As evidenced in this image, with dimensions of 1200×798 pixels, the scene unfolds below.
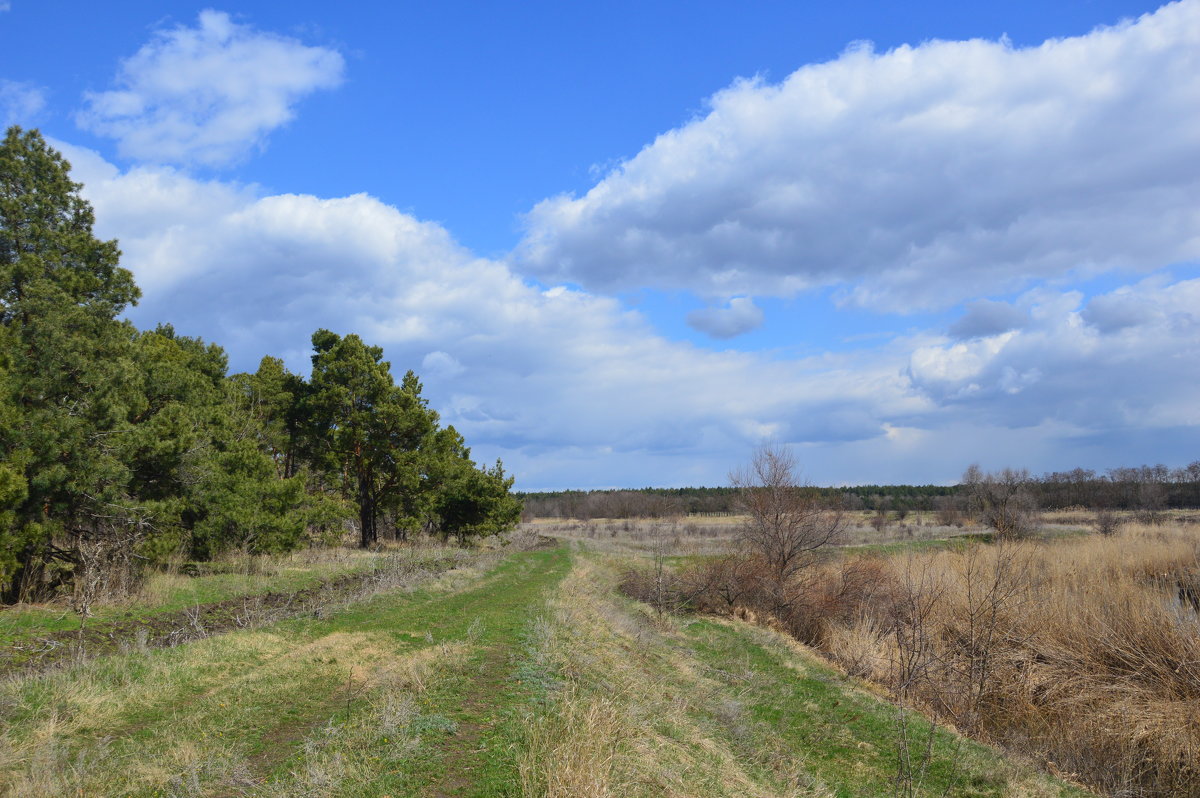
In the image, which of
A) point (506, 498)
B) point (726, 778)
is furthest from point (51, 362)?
point (506, 498)

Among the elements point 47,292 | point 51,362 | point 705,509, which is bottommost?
point 705,509

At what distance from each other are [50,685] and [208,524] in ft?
45.4

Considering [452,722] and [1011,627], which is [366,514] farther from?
[452,722]

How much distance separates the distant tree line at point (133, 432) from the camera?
15.6 meters

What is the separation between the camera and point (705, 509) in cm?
14700

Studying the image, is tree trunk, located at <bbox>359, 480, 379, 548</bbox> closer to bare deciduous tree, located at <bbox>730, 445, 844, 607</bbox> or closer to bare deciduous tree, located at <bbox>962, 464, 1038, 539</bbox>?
bare deciduous tree, located at <bbox>730, 445, 844, 607</bbox>

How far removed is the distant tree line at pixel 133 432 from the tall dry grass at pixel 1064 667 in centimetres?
1733

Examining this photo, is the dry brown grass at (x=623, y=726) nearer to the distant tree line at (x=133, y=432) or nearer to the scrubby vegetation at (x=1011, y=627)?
the scrubby vegetation at (x=1011, y=627)

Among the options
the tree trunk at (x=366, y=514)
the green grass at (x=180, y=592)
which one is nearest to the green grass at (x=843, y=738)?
the green grass at (x=180, y=592)

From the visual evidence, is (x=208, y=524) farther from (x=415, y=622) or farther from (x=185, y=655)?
(x=185, y=655)

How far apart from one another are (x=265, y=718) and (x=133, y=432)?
39.9ft

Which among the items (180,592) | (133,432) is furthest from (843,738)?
(133,432)

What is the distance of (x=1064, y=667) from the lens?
15.6 m

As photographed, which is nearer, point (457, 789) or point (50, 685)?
point (457, 789)
